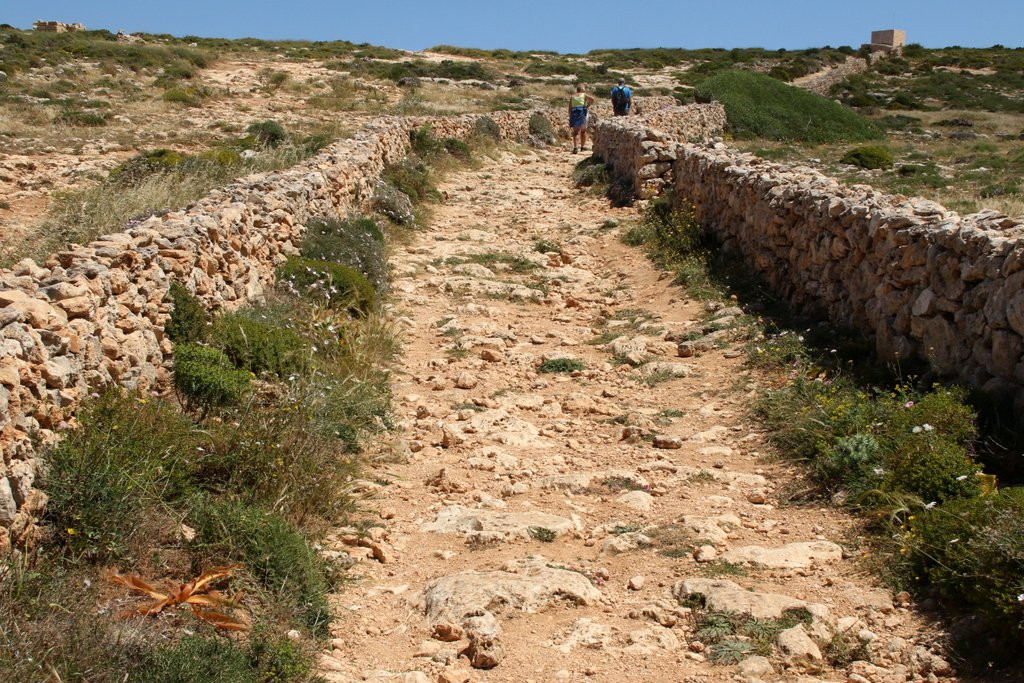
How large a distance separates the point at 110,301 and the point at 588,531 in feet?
10.6

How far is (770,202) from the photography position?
1003 centimetres

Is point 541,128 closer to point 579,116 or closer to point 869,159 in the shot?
point 579,116

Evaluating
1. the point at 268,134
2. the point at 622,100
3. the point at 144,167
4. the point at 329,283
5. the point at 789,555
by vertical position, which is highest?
the point at 622,100

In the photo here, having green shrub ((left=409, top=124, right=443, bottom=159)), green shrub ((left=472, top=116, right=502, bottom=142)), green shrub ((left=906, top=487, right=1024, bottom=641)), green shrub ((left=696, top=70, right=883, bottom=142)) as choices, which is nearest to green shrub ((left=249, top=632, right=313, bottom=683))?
green shrub ((left=906, top=487, right=1024, bottom=641))

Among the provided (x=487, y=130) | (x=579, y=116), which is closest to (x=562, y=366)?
(x=579, y=116)

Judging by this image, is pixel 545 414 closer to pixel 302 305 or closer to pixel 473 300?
pixel 302 305

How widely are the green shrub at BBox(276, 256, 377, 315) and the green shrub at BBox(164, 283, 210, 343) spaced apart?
1.92 meters

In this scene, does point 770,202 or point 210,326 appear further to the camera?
point 770,202

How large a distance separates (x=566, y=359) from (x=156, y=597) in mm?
5189

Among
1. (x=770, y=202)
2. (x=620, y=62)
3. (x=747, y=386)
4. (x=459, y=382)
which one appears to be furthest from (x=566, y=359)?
(x=620, y=62)

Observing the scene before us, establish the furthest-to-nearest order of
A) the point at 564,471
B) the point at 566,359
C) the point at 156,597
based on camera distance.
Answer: the point at 566,359
the point at 564,471
the point at 156,597

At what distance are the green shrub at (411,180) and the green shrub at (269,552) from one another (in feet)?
38.0

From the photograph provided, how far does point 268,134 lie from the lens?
20188 millimetres

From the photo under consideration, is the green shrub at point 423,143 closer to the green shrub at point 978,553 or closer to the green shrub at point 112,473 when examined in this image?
the green shrub at point 112,473
